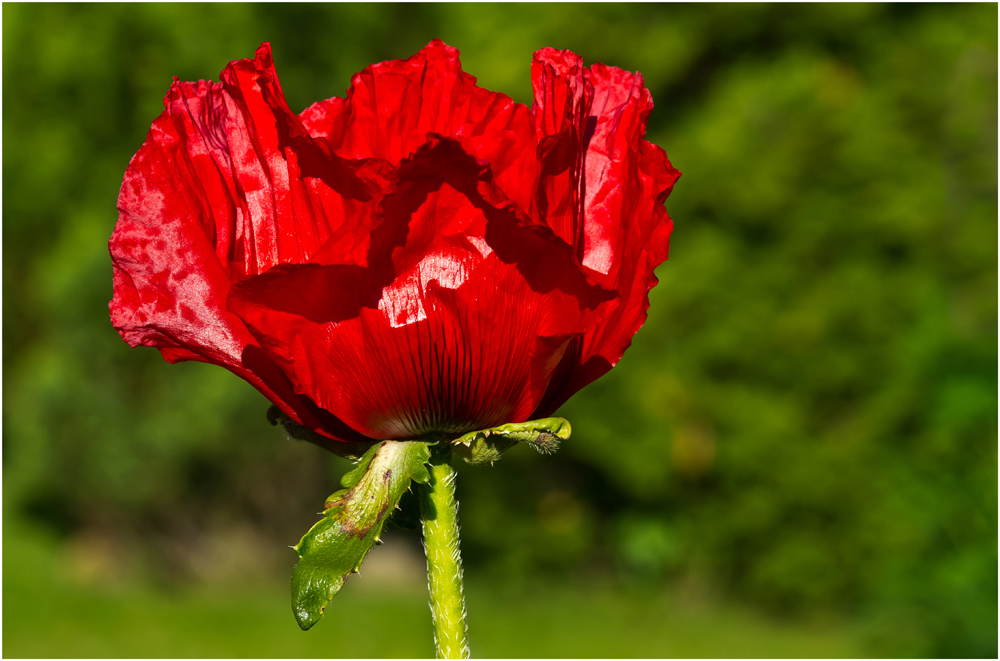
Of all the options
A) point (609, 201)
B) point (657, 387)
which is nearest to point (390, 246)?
point (609, 201)

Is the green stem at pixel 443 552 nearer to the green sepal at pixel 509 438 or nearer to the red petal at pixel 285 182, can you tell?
the green sepal at pixel 509 438

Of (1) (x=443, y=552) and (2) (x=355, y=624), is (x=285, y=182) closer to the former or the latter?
(1) (x=443, y=552)

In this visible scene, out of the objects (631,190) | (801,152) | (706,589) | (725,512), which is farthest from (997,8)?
(631,190)

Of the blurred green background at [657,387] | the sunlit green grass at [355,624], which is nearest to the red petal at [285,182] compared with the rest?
the sunlit green grass at [355,624]

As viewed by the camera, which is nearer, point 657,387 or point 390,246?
point 390,246

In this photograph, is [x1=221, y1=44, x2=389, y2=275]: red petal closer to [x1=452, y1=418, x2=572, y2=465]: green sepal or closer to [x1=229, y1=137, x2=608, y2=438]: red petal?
[x1=229, y1=137, x2=608, y2=438]: red petal

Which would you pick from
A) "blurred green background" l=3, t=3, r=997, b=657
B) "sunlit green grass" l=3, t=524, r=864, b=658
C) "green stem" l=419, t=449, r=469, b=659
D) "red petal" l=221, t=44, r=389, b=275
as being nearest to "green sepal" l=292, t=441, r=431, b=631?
"green stem" l=419, t=449, r=469, b=659
